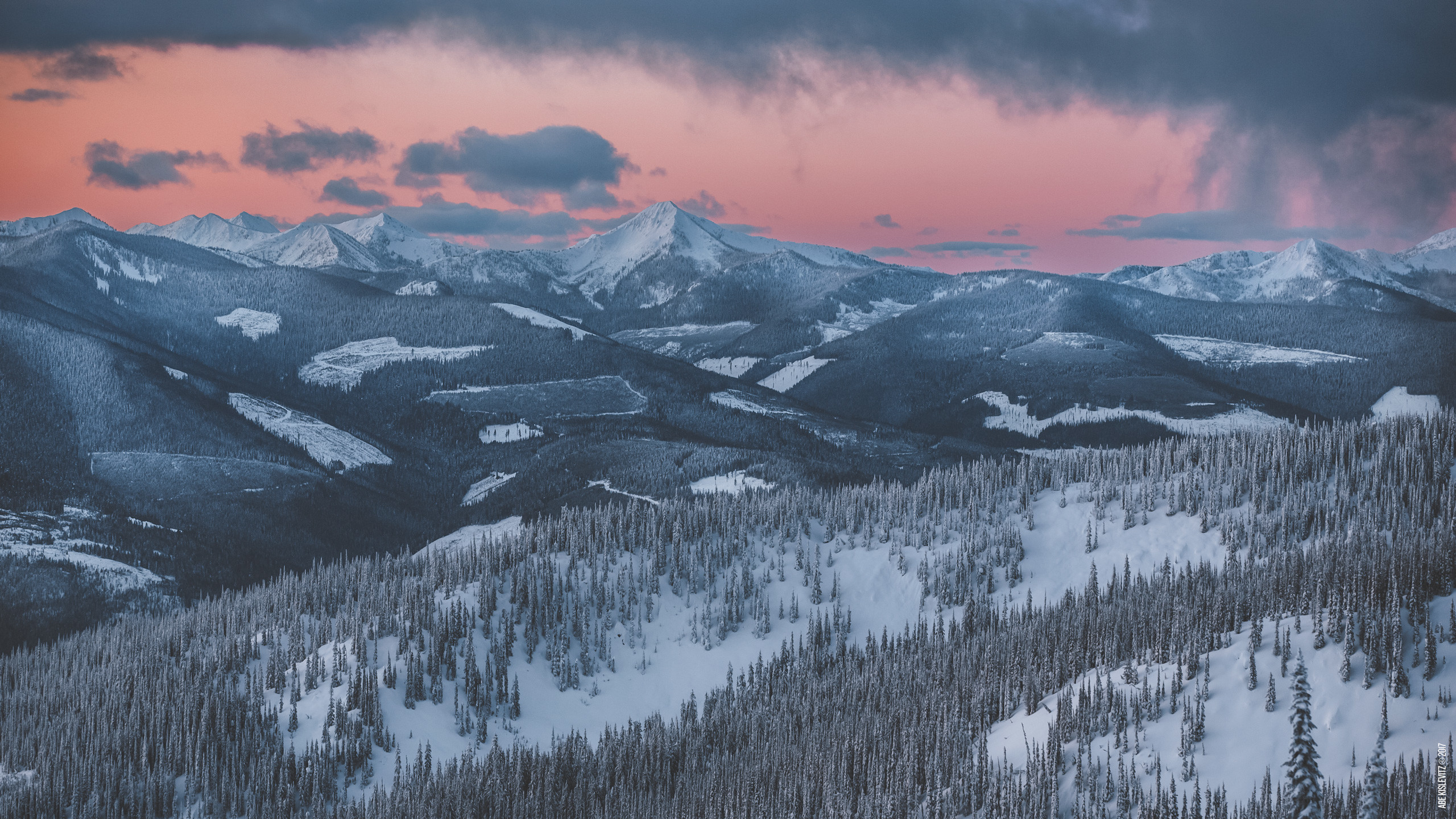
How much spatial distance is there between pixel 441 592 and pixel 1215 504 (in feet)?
334

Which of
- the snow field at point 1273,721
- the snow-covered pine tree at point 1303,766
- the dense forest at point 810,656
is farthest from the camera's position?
the dense forest at point 810,656

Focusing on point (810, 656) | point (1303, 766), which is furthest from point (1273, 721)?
point (810, 656)

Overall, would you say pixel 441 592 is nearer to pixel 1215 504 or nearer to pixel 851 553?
pixel 851 553

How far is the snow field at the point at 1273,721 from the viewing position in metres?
72.3

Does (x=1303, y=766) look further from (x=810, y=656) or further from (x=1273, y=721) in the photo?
(x=810, y=656)

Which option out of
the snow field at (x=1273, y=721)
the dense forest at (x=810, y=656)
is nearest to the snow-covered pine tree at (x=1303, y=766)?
the dense forest at (x=810, y=656)

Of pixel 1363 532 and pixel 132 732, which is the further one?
pixel 132 732

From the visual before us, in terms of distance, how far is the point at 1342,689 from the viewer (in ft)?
255

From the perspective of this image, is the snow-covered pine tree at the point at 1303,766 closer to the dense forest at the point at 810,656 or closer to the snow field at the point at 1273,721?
the dense forest at the point at 810,656

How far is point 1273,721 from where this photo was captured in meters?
78.8

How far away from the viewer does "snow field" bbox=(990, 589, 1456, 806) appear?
7231 cm

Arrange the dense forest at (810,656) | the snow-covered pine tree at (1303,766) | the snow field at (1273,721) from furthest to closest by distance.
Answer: the dense forest at (810,656) < the snow field at (1273,721) < the snow-covered pine tree at (1303,766)

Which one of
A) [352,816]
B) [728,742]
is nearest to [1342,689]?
[728,742]

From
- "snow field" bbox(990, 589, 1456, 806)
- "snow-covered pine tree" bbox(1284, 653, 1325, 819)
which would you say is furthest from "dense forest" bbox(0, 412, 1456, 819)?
"snow field" bbox(990, 589, 1456, 806)
